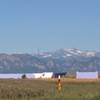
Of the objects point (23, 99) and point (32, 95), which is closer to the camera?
point (23, 99)

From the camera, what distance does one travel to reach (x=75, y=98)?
34875 mm

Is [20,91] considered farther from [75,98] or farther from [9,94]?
[75,98]

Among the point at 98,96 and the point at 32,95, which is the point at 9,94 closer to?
the point at 32,95

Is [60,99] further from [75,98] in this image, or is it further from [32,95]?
[32,95]

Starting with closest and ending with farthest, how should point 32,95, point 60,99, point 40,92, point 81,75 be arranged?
1. point 60,99
2. point 32,95
3. point 40,92
4. point 81,75

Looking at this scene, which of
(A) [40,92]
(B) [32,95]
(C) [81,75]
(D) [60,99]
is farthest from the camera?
(C) [81,75]

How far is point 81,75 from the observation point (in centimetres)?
15525

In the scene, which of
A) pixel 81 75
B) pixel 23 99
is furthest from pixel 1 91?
pixel 81 75

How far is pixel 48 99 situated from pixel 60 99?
2.55ft

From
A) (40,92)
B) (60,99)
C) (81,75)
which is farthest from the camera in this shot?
(81,75)

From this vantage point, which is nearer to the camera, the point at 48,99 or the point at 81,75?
the point at 48,99

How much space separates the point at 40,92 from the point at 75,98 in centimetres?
896

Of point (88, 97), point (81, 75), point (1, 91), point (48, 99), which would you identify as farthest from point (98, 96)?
point (81, 75)

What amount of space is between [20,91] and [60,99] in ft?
28.0
